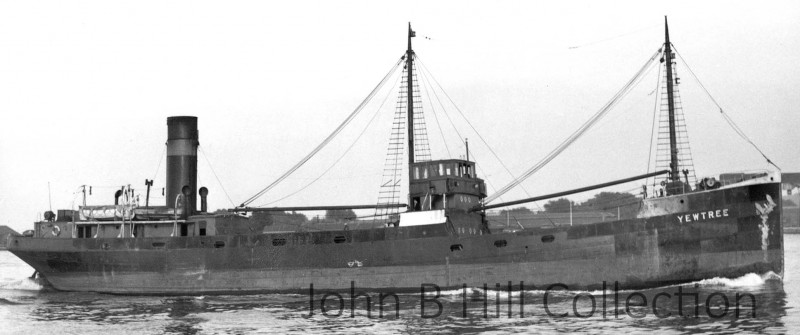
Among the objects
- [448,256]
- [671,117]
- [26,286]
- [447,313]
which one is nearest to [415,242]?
[448,256]

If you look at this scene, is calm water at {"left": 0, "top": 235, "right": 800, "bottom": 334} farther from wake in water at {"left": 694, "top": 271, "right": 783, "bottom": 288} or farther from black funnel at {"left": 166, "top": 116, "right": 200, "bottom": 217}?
black funnel at {"left": 166, "top": 116, "right": 200, "bottom": 217}

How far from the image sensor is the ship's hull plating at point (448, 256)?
31.0 meters

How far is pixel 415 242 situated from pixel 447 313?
255 inches

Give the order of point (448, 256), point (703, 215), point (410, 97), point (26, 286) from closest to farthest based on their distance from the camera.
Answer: point (703, 215)
point (448, 256)
point (410, 97)
point (26, 286)

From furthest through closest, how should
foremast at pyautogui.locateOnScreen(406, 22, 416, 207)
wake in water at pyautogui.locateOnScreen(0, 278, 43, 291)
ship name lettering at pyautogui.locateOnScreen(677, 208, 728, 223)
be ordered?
wake in water at pyautogui.locateOnScreen(0, 278, 43, 291) → foremast at pyautogui.locateOnScreen(406, 22, 416, 207) → ship name lettering at pyautogui.locateOnScreen(677, 208, 728, 223)

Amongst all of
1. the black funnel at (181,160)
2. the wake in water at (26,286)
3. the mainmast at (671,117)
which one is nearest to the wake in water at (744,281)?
the mainmast at (671,117)

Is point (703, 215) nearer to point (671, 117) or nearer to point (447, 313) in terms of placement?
point (671, 117)

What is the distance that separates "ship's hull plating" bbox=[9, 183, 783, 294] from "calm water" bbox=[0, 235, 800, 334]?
0.64 meters

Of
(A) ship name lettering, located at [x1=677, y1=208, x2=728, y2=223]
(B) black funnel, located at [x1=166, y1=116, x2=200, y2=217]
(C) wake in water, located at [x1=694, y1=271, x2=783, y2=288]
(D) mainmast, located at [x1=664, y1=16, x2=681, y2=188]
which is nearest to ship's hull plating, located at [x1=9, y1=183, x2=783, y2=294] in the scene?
(A) ship name lettering, located at [x1=677, y1=208, x2=728, y2=223]

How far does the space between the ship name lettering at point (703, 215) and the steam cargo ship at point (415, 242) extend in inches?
1.4

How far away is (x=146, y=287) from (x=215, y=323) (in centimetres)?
1121

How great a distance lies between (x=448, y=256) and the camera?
3281 cm

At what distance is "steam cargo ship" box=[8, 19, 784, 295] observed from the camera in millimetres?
31031

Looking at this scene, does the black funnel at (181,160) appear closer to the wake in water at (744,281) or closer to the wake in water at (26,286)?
the wake in water at (26,286)
